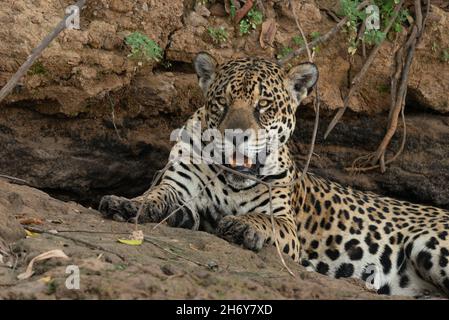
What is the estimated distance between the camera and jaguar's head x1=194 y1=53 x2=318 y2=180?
29.3ft

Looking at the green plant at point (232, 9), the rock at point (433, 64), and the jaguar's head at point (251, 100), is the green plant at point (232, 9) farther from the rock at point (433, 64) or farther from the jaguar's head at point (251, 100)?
the rock at point (433, 64)

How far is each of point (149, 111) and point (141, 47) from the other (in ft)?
2.81

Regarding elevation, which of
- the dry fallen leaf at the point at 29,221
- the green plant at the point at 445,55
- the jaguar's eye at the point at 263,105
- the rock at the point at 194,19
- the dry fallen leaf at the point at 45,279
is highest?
the rock at the point at 194,19

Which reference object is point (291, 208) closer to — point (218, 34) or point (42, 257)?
point (218, 34)

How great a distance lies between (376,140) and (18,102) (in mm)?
4256

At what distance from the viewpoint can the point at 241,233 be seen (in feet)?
27.2

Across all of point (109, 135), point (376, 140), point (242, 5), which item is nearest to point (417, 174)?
point (376, 140)

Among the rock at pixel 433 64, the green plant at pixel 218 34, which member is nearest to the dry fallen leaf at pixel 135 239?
the green plant at pixel 218 34

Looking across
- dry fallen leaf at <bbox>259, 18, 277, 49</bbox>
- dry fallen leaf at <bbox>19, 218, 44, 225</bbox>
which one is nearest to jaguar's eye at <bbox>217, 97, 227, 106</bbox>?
dry fallen leaf at <bbox>259, 18, 277, 49</bbox>

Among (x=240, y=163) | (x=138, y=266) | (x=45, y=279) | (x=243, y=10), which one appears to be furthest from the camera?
(x=243, y=10)

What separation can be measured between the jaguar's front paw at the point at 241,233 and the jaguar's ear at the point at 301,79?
71.4 inches

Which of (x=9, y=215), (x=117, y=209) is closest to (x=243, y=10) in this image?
(x=117, y=209)

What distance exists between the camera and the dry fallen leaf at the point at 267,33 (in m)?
10.7
